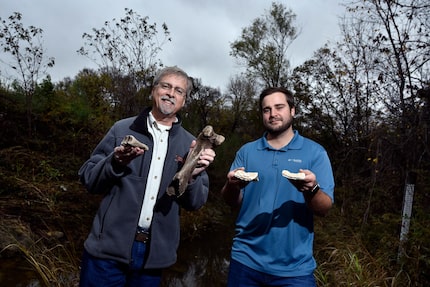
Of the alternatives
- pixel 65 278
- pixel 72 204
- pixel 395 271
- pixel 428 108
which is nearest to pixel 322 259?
pixel 395 271

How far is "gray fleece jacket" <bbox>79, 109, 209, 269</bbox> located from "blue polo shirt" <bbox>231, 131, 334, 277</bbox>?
1.07 feet

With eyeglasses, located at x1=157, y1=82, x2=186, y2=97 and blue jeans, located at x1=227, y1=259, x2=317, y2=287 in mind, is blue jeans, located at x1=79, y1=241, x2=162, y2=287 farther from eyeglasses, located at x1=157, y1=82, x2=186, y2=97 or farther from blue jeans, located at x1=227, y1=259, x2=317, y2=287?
eyeglasses, located at x1=157, y1=82, x2=186, y2=97

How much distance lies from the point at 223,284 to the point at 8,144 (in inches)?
236

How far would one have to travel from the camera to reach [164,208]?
6.05ft

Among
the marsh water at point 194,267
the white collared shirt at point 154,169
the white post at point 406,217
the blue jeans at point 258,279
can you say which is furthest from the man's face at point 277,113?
the marsh water at point 194,267

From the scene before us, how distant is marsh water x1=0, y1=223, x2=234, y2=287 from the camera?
13.2ft

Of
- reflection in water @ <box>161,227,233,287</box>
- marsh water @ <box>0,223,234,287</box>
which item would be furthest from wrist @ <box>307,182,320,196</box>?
reflection in water @ <box>161,227,233,287</box>

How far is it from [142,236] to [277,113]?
108 cm

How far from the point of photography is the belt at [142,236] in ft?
5.87

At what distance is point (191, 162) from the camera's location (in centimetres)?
168

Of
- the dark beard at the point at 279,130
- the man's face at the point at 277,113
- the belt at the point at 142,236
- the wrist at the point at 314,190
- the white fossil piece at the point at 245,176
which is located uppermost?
the man's face at the point at 277,113

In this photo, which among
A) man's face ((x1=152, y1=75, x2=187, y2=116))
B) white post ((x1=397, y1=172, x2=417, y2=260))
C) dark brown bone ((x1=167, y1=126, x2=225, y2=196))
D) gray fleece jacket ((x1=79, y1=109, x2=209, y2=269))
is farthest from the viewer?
white post ((x1=397, y1=172, x2=417, y2=260))

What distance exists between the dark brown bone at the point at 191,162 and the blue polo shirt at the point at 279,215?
41 centimetres

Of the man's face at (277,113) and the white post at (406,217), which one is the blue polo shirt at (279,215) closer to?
the man's face at (277,113)
